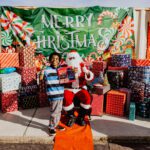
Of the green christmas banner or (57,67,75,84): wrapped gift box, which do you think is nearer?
(57,67,75,84): wrapped gift box

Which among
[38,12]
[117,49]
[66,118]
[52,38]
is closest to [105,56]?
[117,49]

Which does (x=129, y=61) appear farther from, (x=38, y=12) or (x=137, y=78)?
(x=38, y=12)

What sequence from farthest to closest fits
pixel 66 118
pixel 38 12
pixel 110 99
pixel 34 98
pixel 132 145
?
pixel 38 12, pixel 34 98, pixel 110 99, pixel 66 118, pixel 132 145

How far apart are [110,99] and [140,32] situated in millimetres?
3095

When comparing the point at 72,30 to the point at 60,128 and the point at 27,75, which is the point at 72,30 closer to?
the point at 27,75

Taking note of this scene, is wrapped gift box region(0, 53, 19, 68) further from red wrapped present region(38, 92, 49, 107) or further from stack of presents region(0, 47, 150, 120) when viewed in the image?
red wrapped present region(38, 92, 49, 107)

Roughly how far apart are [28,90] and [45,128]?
188cm

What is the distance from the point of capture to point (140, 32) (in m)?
8.35

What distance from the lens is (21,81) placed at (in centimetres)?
707

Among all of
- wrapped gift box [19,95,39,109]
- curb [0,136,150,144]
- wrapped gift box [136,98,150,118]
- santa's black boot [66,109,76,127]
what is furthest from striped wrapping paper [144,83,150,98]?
wrapped gift box [19,95,39,109]

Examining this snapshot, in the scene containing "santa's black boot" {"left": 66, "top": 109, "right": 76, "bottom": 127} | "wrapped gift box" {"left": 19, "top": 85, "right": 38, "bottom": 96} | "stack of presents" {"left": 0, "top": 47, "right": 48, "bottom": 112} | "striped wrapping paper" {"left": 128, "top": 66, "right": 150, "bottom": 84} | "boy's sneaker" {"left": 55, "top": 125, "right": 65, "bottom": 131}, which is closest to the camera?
A: "boy's sneaker" {"left": 55, "top": 125, "right": 65, "bottom": 131}

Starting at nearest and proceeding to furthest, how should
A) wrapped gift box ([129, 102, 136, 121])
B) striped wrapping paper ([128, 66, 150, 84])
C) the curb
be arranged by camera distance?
1. the curb
2. wrapped gift box ([129, 102, 136, 121])
3. striped wrapping paper ([128, 66, 150, 84])

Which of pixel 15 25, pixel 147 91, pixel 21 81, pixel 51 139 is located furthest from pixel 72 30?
pixel 51 139

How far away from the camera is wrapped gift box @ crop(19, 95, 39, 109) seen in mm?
6859
